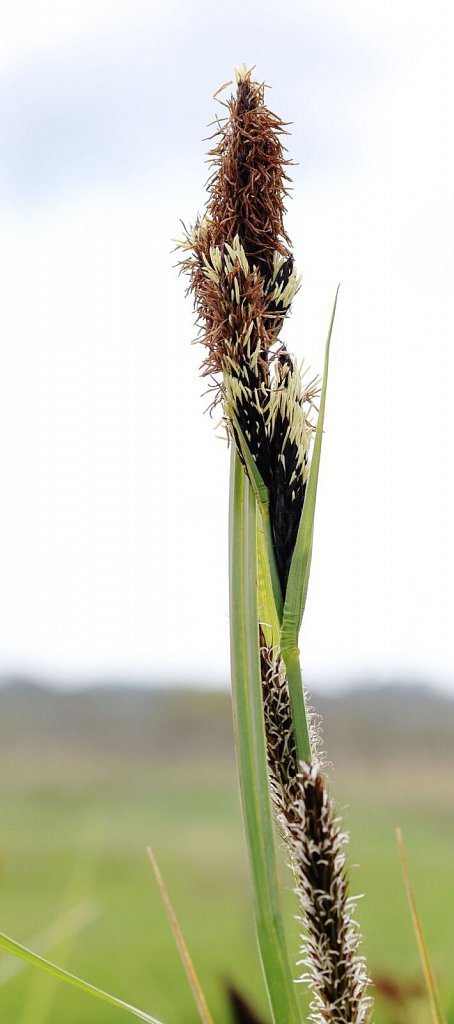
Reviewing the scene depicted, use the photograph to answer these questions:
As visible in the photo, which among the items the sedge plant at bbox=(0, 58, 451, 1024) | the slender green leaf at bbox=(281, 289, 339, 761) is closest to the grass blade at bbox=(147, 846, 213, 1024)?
the sedge plant at bbox=(0, 58, 451, 1024)

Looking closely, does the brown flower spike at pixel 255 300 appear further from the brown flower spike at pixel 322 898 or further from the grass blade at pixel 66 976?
the grass blade at pixel 66 976

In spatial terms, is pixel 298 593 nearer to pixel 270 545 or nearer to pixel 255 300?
pixel 270 545

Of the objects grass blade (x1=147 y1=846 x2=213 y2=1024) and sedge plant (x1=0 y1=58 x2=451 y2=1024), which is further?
grass blade (x1=147 y1=846 x2=213 y2=1024)

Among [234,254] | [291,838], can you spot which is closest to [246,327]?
[234,254]

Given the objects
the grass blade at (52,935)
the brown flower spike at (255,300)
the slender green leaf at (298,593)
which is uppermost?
the brown flower spike at (255,300)

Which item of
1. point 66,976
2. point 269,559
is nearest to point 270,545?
point 269,559

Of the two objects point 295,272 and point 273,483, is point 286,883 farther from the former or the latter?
point 295,272

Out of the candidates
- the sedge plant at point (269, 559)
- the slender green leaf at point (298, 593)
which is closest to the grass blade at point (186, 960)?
the sedge plant at point (269, 559)

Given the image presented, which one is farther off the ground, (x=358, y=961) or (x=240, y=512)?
(x=240, y=512)

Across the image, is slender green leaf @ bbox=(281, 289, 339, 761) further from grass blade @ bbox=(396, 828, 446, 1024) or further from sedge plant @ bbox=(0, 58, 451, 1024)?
grass blade @ bbox=(396, 828, 446, 1024)
